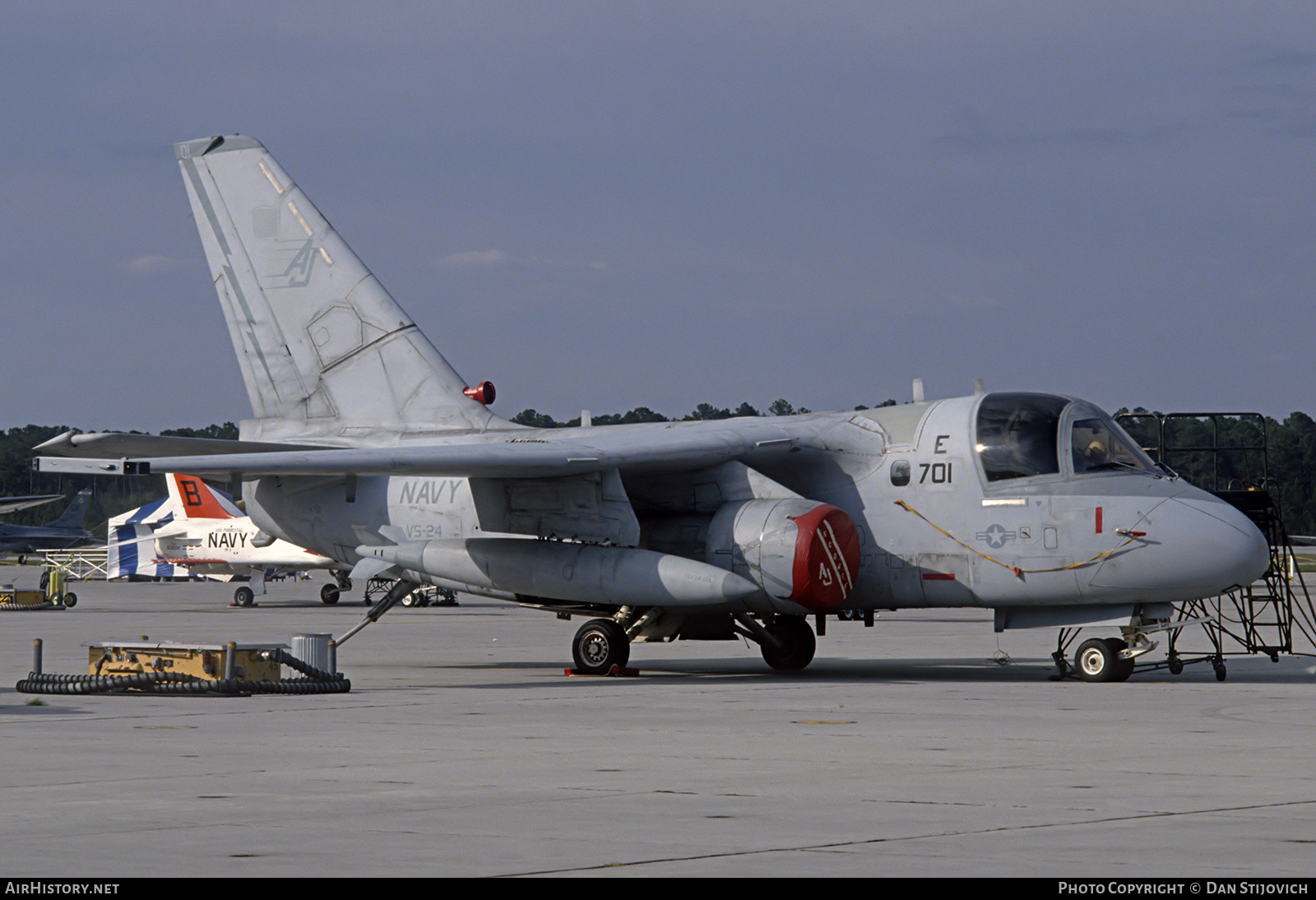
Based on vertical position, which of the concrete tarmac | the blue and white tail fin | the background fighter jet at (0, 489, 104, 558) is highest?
the background fighter jet at (0, 489, 104, 558)

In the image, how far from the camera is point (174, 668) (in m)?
18.4

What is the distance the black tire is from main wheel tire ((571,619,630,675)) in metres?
5.82

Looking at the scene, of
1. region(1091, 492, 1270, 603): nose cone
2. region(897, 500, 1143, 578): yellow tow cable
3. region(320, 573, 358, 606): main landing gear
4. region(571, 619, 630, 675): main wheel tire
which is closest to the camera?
region(1091, 492, 1270, 603): nose cone

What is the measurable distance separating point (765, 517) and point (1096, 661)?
436 cm

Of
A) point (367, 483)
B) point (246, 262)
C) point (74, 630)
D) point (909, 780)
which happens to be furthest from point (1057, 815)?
point (74, 630)

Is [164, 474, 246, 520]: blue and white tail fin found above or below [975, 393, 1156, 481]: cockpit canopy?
above

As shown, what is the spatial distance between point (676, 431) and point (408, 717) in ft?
23.7

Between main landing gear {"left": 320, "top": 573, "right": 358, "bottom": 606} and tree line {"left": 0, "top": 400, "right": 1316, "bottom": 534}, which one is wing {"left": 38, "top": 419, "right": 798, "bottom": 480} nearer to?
tree line {"left": 0, "top": 400, "right": 1316, "bottom": 534}

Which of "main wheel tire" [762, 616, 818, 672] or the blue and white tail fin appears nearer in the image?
"main wheel tire" [762, 616, 818, 672]

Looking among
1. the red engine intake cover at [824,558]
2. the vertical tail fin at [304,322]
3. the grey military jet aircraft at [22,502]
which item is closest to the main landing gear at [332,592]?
the grey military jet aircraft at [22,502]

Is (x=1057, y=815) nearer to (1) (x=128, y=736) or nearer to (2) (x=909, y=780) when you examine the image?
(2) (x=909, y=780)

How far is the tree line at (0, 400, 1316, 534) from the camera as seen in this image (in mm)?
22000

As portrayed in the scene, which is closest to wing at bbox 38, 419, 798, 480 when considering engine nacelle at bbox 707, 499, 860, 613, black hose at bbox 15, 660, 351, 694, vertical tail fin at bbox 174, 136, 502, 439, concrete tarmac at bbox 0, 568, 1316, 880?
engine nacelle at bbox 707, 499, 860, 613

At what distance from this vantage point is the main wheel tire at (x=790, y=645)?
22.5 m
